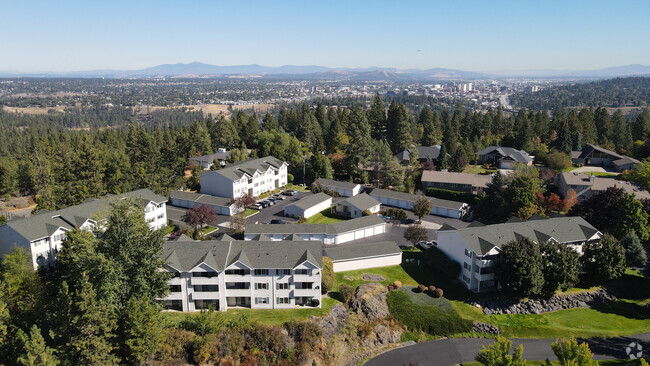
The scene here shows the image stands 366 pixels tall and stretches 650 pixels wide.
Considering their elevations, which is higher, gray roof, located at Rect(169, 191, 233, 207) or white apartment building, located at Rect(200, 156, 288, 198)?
white apartment building, located at Rect(200, 156, 288, 198)

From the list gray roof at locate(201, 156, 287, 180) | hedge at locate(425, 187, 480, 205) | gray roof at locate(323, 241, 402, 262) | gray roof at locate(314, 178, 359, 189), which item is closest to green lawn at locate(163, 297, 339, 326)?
gray roof at locate(323, 241, 402, 262)

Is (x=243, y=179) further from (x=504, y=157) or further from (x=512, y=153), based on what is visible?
(x=512, y=153)

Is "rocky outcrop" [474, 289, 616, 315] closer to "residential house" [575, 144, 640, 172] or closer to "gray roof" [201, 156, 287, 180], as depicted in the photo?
"residential house" [575, 144, 640, 172]

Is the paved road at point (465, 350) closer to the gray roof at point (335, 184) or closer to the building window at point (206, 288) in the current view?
the building window at point (206, 288)

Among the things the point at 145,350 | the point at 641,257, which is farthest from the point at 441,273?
the point at 145,350

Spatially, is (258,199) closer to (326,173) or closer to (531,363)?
(326,173)

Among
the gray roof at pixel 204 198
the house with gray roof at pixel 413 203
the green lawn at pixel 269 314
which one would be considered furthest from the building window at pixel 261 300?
the house with gray roof at pixel 413 203
